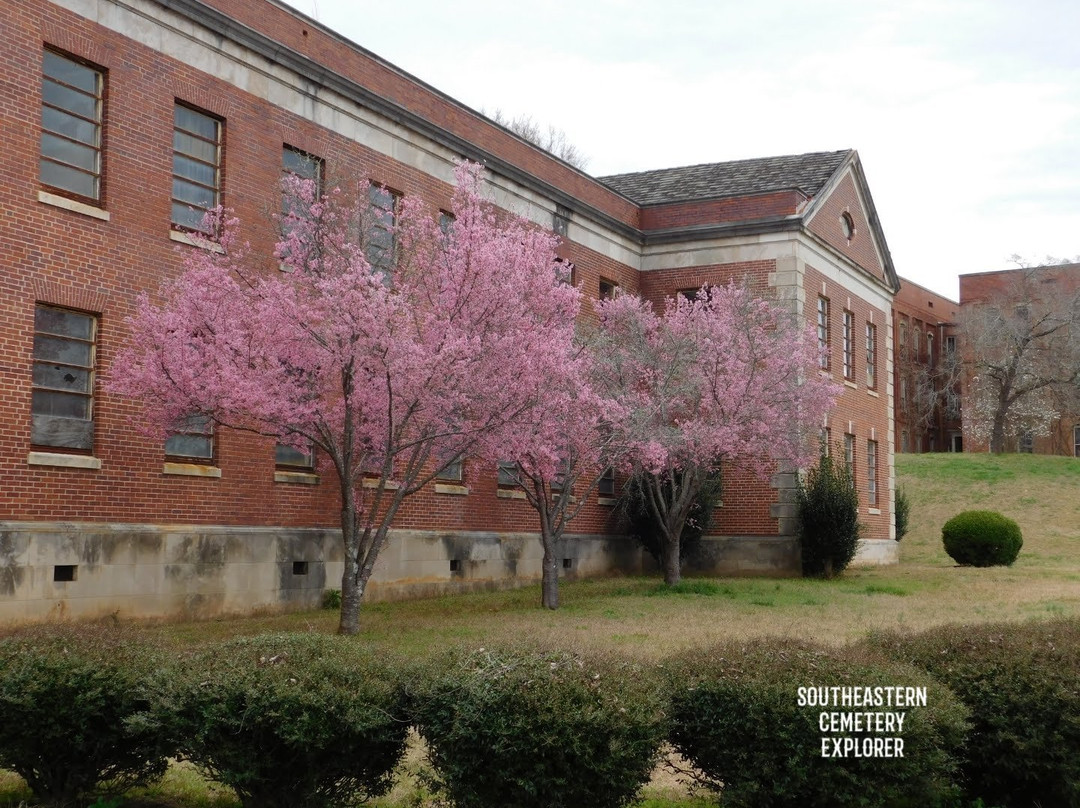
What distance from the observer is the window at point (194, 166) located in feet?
55.3

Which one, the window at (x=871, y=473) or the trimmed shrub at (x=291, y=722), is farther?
the window at (x=871, y=473)

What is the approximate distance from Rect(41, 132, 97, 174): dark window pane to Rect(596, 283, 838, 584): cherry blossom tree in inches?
372

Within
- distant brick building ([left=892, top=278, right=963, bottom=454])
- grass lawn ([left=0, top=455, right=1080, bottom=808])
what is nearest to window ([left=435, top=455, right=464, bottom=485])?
grass lawn ([left=0, top=455, right=1080, bottom=808])

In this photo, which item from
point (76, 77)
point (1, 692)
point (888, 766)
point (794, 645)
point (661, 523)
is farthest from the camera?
point (661, 523)

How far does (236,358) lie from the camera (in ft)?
46.6

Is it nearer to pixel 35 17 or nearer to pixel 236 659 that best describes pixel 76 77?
pixel 35 17

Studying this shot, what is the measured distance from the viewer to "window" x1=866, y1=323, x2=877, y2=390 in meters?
34.0

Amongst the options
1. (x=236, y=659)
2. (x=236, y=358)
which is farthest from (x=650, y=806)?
(x=236, y=358)

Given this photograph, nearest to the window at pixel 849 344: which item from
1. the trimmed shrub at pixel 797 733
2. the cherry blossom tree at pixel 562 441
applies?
the cherry blossom tree at pixel 562 441

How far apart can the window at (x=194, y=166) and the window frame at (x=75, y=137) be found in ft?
4.13

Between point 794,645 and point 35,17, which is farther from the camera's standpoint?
point 35,17

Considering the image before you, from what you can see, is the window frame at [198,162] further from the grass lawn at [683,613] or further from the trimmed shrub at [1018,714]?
the trimmed shrub at [1018,714]

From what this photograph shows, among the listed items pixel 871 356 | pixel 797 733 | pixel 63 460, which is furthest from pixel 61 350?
pixel 871 356

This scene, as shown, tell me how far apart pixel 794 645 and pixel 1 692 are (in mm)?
4586
